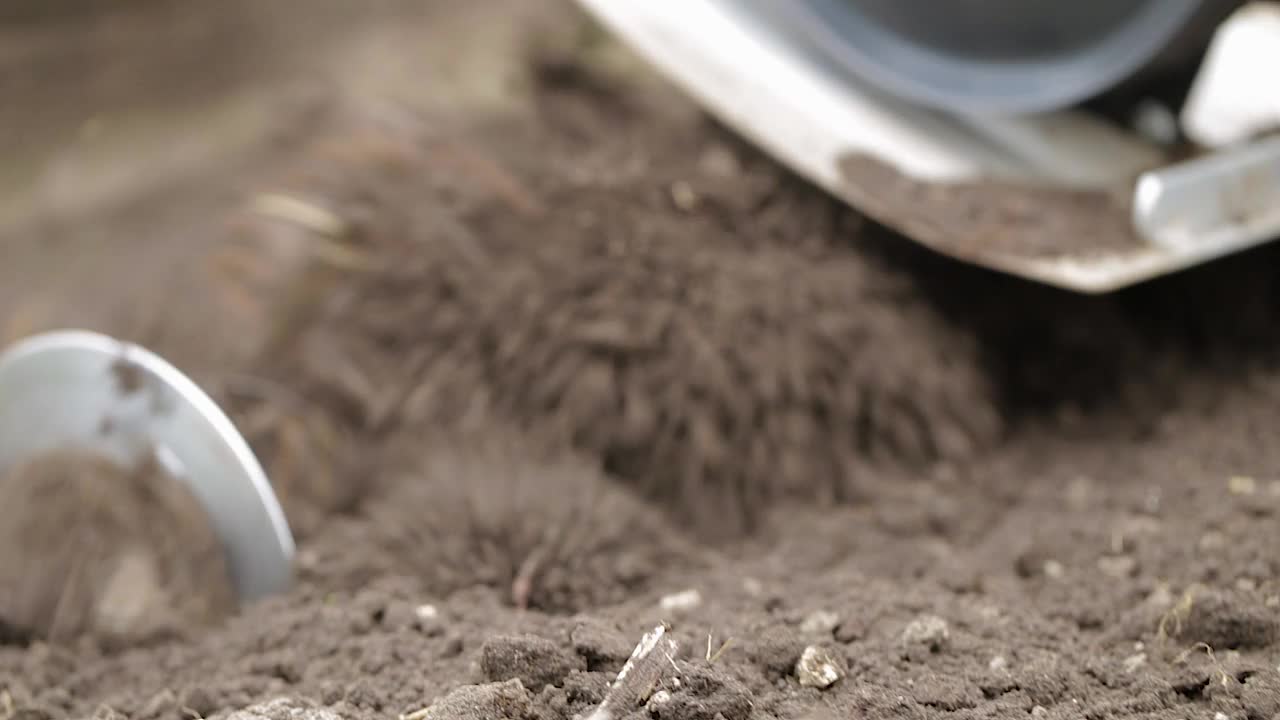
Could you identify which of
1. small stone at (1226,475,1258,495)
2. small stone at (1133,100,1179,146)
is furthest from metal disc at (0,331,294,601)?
small stone at (1133,100,1179,146)

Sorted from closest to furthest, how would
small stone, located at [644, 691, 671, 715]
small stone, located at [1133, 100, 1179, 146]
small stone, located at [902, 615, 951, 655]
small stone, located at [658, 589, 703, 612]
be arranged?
small stone, located at [644, 691, 671, 715]
small stone, located at [902, 615, 951, 655]
small stone, located at [658, 589, 703, 612]
small stone, located at [1133, 100, 1179, 146]

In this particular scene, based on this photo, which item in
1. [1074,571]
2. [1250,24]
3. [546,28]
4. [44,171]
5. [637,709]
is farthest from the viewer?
[44,171]

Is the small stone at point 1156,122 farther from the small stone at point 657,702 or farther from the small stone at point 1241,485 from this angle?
the small stone at point 657,702

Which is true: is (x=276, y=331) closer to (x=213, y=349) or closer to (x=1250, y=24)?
(x=213, y=349)

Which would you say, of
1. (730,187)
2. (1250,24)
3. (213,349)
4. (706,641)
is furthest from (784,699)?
(1250,24)

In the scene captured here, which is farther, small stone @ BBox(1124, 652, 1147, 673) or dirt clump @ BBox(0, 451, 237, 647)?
dirt clump @ BBox(0, 451, 237, 647)

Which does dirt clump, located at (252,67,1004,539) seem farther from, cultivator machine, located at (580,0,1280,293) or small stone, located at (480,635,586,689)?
small stone, located at (480,635,586,689)
